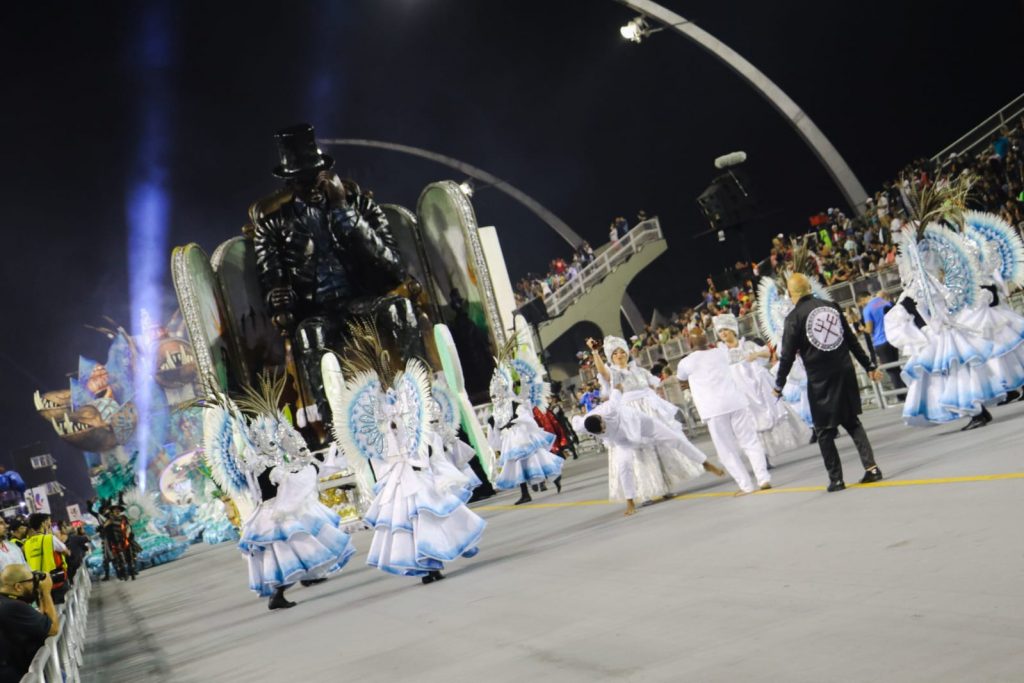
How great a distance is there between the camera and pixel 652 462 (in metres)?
13.1

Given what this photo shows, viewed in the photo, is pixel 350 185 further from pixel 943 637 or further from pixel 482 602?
pixel 943 637

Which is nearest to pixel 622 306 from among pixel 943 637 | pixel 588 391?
pixel 588 391

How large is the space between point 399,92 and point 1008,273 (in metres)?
32.4

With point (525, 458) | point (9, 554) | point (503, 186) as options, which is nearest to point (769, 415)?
point (525, 458)

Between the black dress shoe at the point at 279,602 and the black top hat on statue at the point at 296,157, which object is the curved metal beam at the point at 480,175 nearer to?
the black top hat on statue at the point at 296,157

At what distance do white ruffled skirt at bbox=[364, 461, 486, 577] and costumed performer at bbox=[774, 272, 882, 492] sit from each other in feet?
10.9

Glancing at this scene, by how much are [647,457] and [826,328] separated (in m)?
3.44

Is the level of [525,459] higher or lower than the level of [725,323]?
lower

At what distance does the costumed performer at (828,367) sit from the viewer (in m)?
10.1

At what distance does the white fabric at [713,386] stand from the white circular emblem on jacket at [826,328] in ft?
5.70

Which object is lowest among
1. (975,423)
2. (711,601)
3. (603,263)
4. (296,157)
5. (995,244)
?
(711,601)

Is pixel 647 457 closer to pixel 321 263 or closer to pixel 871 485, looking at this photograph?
pixel 871 485

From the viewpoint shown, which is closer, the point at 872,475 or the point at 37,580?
the point at 37,580

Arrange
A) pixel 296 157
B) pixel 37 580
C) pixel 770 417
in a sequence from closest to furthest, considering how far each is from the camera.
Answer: pixel 37 580, pixel 770 417, pixel 296 157
